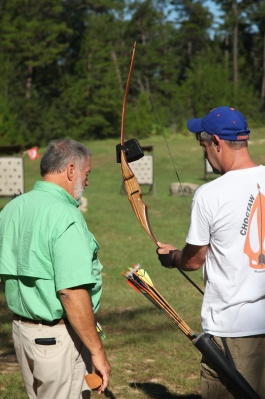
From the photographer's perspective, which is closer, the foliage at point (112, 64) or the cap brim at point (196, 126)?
the cap brim at point (196, 126)

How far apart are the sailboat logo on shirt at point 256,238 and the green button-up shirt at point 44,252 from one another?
26.7 inches

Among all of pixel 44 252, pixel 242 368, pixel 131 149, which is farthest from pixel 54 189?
pixel 242 368

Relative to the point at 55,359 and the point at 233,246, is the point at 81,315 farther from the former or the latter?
the point at 233,246

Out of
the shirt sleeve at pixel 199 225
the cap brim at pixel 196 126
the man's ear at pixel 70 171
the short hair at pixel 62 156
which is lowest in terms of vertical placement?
the shirt sleeve at pixel 199 225

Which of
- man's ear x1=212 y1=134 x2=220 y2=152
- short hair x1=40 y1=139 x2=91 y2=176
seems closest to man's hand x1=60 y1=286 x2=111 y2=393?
short hair x1=40 y1=139 x2=91 y2=176

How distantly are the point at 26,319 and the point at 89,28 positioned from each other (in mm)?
57801

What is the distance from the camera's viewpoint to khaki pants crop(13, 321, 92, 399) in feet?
11.3

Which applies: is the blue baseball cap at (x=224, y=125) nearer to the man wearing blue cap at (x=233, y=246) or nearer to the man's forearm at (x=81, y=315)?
the man wearing blue cap at (x=233, y=246)

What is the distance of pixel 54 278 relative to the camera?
3.39 metres

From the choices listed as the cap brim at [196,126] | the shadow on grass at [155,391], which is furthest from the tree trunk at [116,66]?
the cap brim at [196,126]

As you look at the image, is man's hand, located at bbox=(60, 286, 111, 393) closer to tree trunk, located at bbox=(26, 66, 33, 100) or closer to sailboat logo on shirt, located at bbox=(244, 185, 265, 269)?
sailboat logo on shirt, located at bbox=(244, 185, 265, 269)

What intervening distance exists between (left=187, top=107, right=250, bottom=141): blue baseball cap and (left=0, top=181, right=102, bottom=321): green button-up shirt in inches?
26.6

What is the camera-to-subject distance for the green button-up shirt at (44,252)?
3.33 meters

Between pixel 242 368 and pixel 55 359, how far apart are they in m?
0.82
